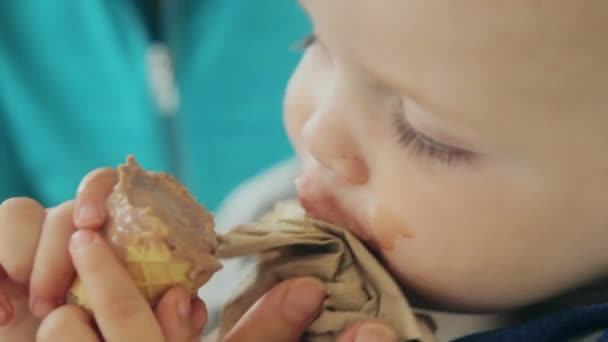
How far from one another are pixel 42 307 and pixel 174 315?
0.07 metres

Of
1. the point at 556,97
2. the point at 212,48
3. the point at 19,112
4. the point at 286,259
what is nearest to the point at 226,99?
the point at 212,48

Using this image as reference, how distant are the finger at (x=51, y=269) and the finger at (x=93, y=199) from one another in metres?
0.01

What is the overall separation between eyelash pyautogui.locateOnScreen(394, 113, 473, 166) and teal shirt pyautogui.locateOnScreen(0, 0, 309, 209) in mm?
746

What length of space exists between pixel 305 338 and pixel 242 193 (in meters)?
0.38

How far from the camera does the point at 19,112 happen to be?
1.14 meters

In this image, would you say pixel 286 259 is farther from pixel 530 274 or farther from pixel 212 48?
pixel 212 48

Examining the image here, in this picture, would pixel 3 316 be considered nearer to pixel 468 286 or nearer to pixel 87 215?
pixel 87 215

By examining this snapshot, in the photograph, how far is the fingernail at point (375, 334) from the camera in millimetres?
410

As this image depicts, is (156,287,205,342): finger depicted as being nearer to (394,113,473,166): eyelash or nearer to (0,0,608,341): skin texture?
(0,0,608,341): skin texture

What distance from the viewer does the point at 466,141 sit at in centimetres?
39

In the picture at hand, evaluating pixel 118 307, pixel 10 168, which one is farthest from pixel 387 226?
pixel 10 168

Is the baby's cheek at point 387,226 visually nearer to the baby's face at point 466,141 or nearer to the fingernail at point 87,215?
the baby's face at point 466,141

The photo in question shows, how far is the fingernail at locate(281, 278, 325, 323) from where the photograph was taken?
0.44m

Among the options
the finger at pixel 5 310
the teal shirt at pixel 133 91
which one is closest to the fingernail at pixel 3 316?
the finger at pixel 5 310
